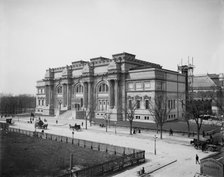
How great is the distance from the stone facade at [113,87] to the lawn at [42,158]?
30.7 metres

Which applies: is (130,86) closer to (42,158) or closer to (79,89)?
(79,89)

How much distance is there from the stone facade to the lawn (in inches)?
1210

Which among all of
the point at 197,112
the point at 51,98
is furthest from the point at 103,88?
the point at 197,112

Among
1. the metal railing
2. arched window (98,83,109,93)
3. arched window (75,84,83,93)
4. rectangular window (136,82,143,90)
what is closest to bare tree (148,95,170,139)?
rectangular window (136,82,143,90)

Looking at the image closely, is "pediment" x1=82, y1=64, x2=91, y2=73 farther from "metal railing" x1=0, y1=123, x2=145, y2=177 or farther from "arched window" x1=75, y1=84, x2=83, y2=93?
"metal railing" x1=0, y1=123, x2=145, y2=177

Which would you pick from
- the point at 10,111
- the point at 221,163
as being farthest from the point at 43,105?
the point at 221,163

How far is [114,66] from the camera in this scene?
6250 centimetres

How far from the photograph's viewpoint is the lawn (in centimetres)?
2028

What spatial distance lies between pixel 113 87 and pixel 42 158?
41.3 m

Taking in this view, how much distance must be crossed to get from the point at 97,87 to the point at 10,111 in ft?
176

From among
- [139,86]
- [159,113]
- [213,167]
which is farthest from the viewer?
[139,86]

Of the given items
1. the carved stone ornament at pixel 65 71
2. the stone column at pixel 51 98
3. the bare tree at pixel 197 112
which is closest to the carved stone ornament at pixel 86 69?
the carved stone ornament at pixel 65 71

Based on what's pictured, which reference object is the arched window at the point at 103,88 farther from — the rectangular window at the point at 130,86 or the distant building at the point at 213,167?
the distant building at the point at 213,167

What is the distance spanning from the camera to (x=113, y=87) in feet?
210
